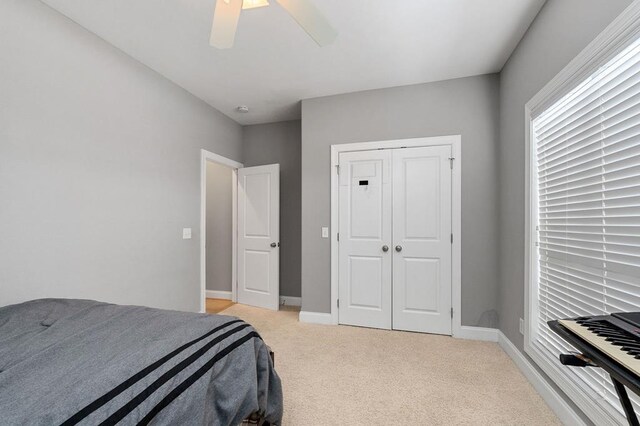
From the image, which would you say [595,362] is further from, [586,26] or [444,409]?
[586,26]

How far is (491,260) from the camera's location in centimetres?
281

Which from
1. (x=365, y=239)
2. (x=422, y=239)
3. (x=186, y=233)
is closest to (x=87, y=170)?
(x=186, y=233)

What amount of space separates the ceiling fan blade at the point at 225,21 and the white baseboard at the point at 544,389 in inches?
112

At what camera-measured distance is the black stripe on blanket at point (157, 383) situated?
764mm

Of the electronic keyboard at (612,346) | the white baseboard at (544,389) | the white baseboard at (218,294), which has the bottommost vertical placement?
the white baseboard at (218,294)

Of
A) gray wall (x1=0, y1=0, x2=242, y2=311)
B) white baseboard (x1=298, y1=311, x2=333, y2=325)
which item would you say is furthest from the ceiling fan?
white baseboard (x1=298, y1=311, x2=333, y2=325)

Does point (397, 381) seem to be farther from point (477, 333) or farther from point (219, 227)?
point (219, 227)

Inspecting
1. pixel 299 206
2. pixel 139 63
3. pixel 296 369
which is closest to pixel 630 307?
pixel 296 369

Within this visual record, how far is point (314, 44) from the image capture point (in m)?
2.32

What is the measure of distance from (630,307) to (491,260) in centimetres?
170

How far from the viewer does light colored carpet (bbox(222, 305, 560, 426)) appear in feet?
5.62

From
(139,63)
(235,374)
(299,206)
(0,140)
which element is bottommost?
(235,374)

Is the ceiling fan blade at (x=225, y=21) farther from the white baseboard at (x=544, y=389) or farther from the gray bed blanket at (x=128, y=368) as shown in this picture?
the white baseboard at (x=544, y=389)

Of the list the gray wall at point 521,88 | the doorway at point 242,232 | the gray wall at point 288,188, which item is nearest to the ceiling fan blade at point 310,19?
the gray wall at point 521,88
